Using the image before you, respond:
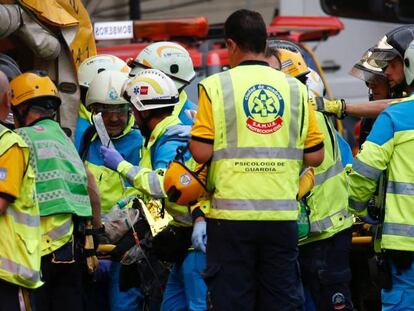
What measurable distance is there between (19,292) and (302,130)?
1.60 metres

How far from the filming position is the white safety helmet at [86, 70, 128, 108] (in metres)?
9.09

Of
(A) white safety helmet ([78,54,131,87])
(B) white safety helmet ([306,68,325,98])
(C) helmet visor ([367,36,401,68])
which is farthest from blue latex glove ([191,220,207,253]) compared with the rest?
(A) white safety helmet ([78,54,131,87])

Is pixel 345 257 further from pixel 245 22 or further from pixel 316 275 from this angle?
pixel 245 22

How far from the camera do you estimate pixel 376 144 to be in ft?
23.6

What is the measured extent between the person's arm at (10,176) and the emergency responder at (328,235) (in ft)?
6.34

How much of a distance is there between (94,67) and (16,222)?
291 centimetres

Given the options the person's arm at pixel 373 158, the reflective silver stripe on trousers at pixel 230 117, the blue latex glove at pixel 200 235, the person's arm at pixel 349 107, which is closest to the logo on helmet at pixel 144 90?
the person's arm at pixel 349 107

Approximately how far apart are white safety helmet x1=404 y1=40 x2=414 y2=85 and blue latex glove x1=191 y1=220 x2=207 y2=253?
4.22ft

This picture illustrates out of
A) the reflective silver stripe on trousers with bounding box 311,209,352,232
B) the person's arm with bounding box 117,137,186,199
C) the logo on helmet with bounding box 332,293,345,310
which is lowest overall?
the logo on helmet with bounding box 332,293,345,310

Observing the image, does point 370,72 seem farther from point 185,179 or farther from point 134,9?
point 134,9

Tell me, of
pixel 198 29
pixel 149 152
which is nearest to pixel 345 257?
pixel 149 152

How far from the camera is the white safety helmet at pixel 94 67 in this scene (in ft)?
31.9

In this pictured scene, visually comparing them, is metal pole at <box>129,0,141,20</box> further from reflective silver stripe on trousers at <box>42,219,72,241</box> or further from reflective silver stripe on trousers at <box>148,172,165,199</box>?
reflective silver stripe on trousers at <box>148,172,165,199</box>

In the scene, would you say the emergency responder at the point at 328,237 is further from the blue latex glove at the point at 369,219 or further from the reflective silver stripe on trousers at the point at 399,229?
the reflective silver stripe on trousers at the point at 399,229
